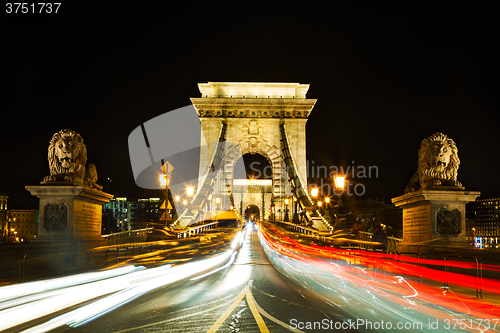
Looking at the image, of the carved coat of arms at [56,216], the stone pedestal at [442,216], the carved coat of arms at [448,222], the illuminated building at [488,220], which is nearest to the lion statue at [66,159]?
the carved coat of arms at [56,216]

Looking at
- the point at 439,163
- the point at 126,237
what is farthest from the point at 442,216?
the point at 126,237

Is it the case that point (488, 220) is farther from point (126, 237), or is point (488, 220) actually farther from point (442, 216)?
point (442, 216)

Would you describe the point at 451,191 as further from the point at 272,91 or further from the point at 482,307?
the point at 272,91

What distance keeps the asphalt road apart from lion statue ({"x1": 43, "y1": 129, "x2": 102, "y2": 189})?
611cm

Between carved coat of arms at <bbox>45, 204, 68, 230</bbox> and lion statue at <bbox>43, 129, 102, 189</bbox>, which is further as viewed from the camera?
lion statue at <bbox>43, 129, 102, 189</bbox>

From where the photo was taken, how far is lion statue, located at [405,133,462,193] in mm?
14445

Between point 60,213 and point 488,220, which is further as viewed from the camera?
point 488,220

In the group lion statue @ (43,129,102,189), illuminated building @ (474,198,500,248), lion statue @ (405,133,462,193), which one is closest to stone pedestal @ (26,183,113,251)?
lion statue @ (43,129,102,189)

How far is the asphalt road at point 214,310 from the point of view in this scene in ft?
20.4

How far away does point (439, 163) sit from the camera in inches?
571

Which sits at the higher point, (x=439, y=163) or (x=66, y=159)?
(x=66, y=159)

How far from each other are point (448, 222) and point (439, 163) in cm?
192

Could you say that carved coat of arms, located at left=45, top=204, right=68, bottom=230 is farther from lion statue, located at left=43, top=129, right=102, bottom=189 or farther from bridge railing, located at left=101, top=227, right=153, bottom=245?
bridge railing, located at left=101, top=227, right=153, bottom=245

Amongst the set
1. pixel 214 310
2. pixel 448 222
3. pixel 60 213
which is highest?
pixel 60 213
